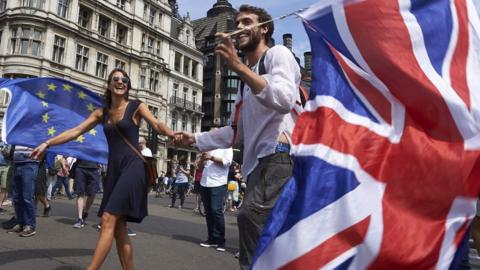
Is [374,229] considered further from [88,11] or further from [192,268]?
[88,11]

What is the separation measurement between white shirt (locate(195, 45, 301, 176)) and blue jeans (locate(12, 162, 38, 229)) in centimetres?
466

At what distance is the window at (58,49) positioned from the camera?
36.8m

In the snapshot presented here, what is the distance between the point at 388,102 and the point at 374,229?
0.73 m

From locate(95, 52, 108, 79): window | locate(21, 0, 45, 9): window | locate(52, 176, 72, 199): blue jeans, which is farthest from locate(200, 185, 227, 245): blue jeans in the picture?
locate(95, 52, 108, 79): window

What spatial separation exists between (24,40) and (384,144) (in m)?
37.3

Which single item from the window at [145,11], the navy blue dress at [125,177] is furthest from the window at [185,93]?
the navy blue dress at [125,177]

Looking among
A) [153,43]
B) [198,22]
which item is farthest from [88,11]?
[198,22]

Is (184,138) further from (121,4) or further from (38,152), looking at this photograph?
(121,4)

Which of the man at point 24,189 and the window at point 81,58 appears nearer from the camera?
the man at point 24,189

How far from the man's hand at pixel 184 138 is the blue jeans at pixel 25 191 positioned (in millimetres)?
3800

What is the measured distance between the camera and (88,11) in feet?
132

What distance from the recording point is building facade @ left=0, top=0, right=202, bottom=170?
115 feet

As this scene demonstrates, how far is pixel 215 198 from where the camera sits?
23.9 ft

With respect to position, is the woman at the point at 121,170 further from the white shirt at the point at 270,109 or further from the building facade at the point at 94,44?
the building facade at the point at 94,44
